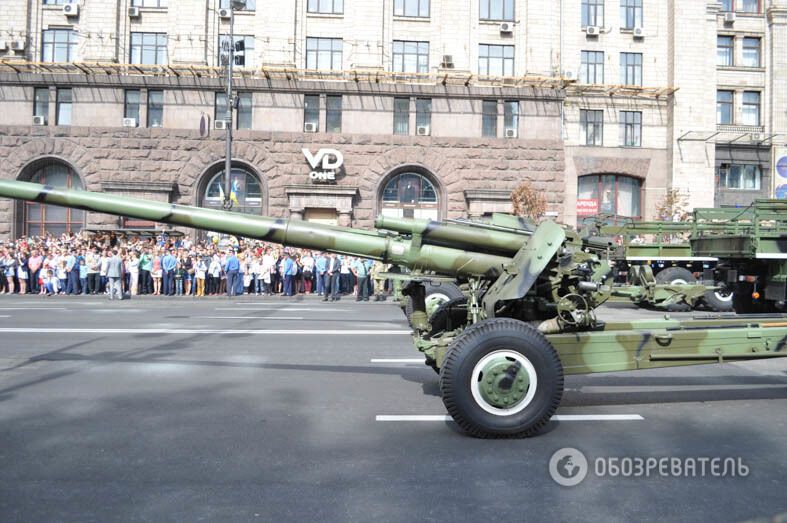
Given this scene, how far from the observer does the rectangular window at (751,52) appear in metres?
35.5

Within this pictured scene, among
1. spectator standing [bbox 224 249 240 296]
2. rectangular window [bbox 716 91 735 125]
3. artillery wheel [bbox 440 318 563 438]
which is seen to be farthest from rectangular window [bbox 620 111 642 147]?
artillery wheel [bbox 440 318 563 438]

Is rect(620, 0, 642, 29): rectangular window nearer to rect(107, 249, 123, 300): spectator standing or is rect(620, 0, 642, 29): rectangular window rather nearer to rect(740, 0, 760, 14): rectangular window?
rect(740, 0, 760, 14): rectangular window

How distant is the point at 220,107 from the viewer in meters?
30.8

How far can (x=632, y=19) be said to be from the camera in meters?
33.4

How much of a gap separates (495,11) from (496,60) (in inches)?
98.3

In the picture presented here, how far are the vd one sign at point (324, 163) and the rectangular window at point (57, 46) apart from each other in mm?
12284

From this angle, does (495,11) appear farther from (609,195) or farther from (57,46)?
(57,46)

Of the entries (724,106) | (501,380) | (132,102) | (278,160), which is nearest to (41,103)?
(132,102)

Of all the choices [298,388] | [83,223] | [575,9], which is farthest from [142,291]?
[575,9]

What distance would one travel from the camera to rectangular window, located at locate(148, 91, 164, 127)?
3052 cm

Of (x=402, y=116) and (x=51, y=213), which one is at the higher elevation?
(x=402, y=116)

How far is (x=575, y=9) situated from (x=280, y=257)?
2019 centimetres

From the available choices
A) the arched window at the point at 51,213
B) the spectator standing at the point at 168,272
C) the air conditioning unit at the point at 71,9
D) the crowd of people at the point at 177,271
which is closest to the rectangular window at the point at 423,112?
the crowd of people at the point at 177,271

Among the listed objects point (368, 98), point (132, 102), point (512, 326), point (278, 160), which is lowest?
point (512, 326)
